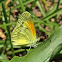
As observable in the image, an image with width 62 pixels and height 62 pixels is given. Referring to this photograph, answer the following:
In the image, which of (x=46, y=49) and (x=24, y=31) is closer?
(x=46, y=49)

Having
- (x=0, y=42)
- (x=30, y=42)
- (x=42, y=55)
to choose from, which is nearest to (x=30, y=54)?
(x=42, y=55)

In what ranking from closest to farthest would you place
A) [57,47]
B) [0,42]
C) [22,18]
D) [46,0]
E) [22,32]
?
[57,47] < [22,18] < [22,32] < [0,42] < [46,0]

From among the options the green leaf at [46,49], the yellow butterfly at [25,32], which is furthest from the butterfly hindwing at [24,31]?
the green leaf at [46,49]

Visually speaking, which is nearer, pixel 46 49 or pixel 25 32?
pixel 46 49

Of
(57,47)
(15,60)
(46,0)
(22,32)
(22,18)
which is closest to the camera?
(57,47)

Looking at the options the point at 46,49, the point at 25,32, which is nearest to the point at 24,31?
the point at 25,32

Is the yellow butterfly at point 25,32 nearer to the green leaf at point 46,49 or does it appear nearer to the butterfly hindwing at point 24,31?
the butterfly hindwing at point 24,31

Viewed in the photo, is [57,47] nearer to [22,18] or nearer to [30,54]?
[30,54]

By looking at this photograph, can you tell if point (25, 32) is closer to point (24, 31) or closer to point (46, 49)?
point (24, 31)
